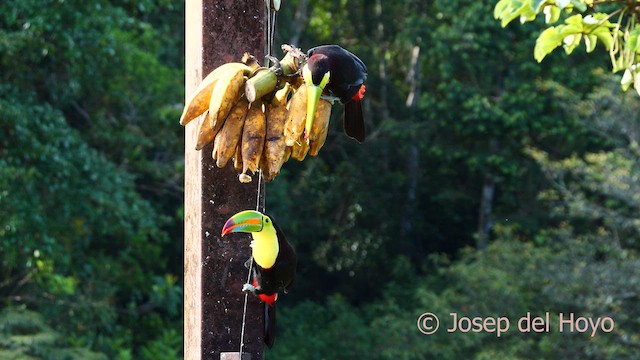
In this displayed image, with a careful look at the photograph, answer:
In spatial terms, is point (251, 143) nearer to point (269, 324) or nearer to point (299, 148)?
point (299, 148)

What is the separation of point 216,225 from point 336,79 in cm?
29

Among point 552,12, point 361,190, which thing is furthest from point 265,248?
point 361,190

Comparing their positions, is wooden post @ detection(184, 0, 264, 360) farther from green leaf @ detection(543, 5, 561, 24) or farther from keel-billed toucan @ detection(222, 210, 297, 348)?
green leaf @ detection(543, 5, 561, 24)

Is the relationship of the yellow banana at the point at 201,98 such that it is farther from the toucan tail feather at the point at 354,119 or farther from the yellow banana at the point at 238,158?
the toucan tail feather at the point at 354,119

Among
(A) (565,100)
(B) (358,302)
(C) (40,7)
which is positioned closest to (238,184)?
(C) (40,7)

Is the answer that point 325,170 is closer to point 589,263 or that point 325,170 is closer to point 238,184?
point 589,263

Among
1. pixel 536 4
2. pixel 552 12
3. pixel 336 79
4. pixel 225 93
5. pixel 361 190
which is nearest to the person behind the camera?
pixel 225 93

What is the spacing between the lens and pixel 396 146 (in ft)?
38.3

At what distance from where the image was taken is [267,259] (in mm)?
1771

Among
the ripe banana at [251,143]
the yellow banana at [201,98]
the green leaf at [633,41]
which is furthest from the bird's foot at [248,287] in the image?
the green leaf at [633,41]

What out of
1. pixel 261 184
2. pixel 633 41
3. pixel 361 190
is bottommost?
pixel 261 184

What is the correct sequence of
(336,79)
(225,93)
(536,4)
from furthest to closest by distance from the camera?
(536,4)
(336,79)
(225,93)

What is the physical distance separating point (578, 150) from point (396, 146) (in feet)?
6.06

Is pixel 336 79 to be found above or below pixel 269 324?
above
